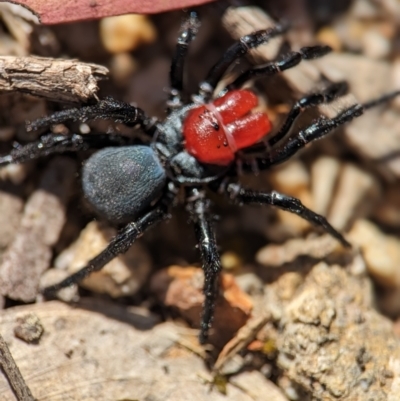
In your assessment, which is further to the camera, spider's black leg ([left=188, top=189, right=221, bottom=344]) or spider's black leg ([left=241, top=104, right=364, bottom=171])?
spider's black leg ([left=241, top=104, right=364, bottom=171])

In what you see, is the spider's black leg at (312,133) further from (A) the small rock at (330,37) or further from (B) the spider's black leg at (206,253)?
(A) the small rock at (330,37)

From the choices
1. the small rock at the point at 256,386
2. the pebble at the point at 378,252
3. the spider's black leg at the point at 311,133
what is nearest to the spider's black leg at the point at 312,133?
the spider's black leg at the point at 311,133

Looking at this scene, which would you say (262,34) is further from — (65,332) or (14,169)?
(65,332)

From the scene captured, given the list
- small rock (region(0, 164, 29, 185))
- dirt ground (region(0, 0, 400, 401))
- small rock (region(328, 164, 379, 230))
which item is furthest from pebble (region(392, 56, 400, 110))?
small rock (region(0, 164, 29, 185))

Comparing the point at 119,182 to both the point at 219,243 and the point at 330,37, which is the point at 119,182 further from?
the point at 330,37

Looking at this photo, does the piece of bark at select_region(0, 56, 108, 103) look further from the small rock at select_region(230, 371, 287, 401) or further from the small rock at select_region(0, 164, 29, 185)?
the small rock at select_region(230, 371, 287, 401)

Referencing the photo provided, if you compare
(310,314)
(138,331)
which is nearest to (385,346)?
(310,314)
